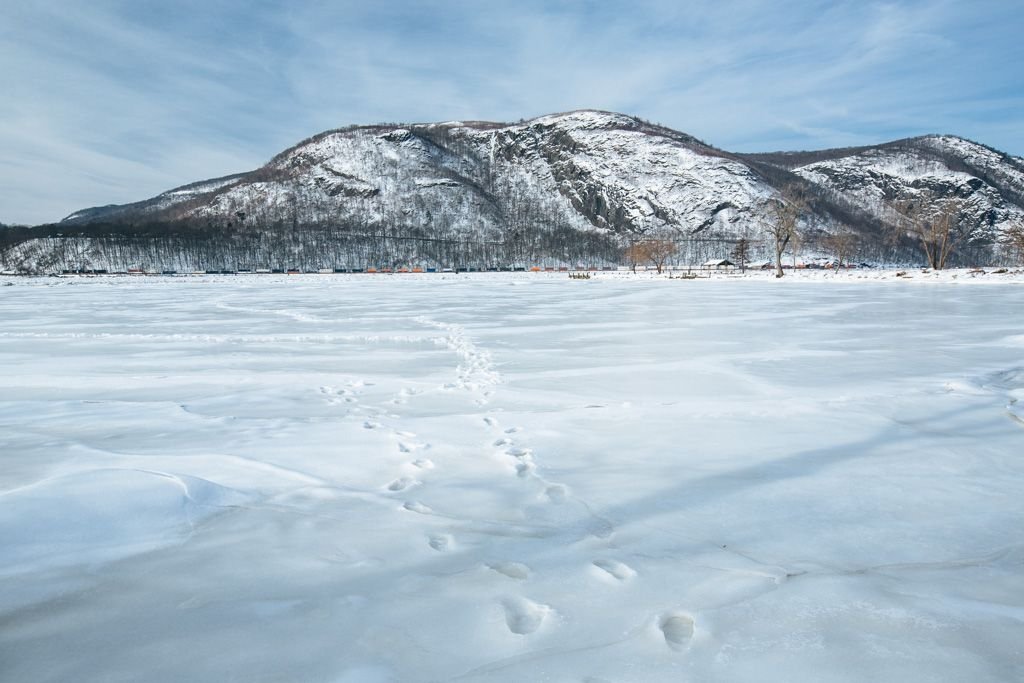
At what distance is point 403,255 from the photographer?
529 feet

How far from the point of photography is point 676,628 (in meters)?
2.22

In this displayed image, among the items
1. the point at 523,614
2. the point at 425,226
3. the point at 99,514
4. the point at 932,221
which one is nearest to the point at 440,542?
the point at 523,614

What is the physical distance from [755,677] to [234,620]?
1976 millimetres

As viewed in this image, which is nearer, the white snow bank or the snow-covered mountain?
the white snow bank

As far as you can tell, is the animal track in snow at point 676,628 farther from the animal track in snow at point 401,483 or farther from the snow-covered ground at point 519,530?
the animal track in snow at point 401,483

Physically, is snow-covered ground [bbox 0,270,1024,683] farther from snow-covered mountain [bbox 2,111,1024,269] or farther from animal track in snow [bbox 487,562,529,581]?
snow-covered mountain [bbox 2,111,1024,269]

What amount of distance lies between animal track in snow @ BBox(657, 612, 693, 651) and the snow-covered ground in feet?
0.05

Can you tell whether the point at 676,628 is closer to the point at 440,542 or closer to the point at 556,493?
the point at 440,542

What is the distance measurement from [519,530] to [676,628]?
1.05m

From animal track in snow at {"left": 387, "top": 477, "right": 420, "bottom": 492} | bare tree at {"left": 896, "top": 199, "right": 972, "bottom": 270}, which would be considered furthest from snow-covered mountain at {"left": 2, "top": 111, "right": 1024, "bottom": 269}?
animal track in snow at {"left": 387, "top": 477, "right": 420, "bottom": 492}

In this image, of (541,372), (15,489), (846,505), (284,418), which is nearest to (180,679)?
(15,489)

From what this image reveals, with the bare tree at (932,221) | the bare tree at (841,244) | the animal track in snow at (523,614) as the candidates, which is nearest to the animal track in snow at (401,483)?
the animal track in snow at (523,614)

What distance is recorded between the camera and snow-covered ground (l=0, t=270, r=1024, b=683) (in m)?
2.07

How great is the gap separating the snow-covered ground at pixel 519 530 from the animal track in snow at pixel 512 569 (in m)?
0.01
